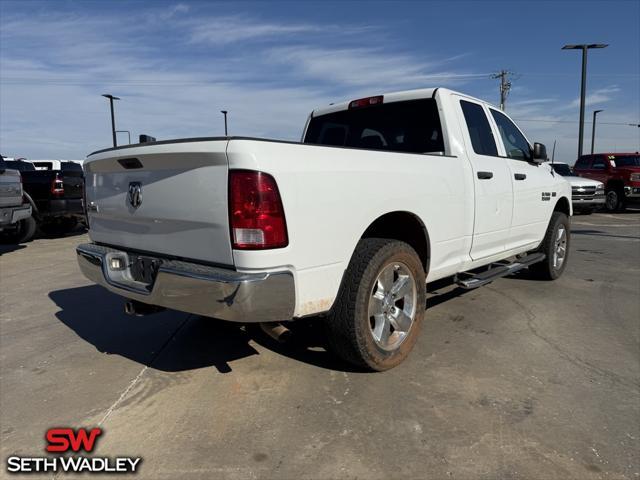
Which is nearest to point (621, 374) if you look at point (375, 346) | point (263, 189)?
point (375, 346)

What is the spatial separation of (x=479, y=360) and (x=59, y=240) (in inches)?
385

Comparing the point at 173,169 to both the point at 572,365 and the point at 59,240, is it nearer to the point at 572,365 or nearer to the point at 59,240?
the point at 572,365

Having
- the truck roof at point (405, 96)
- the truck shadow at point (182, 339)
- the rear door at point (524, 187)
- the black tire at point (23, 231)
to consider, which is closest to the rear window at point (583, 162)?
the rear door at point (524, 187)

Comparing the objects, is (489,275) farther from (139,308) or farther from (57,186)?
(57,186)

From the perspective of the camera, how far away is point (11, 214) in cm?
752

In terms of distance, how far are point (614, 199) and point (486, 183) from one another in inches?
592

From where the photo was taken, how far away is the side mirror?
16.1 ft

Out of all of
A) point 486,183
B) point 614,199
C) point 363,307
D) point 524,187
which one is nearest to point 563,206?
point 524,187

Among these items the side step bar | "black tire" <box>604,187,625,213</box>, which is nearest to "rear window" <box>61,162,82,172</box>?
the side step bar

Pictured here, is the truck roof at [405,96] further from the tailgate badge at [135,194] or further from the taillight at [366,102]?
the tailgate badge at [135,194]

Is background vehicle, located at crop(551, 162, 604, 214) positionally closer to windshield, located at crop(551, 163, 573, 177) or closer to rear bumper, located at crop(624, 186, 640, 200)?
rear bumper, located at crop(624, 186, 640, 200)

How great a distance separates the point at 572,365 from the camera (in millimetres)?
3301

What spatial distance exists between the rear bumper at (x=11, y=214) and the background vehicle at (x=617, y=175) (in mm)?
17039

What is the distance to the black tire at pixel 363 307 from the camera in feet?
9.11
